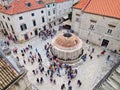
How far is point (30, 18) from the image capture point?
27.1 meters

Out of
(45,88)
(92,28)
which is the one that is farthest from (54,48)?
(92,28)

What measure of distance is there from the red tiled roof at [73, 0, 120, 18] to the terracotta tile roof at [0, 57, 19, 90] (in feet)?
66.2

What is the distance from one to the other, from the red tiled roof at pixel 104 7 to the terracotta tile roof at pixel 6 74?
20.2m

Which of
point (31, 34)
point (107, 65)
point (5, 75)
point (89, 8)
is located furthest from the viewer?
point (31, 34)

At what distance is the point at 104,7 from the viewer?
75.4ft

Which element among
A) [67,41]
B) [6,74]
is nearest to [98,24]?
[67,41]

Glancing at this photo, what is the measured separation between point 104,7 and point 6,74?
889 inches

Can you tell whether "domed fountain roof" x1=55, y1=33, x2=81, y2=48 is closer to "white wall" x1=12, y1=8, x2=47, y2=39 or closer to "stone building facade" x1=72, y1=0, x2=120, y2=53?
"stone building facade" x1=72, y1=0, x2=120, y2=53

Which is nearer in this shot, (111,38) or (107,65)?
(107,65)

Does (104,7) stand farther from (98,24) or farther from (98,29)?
(98,29)

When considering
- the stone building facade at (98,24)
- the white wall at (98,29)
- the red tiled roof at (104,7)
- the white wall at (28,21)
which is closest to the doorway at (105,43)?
the stone building facade at (98,24)

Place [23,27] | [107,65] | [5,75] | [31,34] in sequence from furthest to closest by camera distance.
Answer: [31,34] < [23,27] < [107,65] < [5,75]

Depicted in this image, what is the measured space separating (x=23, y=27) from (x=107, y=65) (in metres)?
21.1

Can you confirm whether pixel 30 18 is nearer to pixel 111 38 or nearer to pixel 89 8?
pixel 89 8
